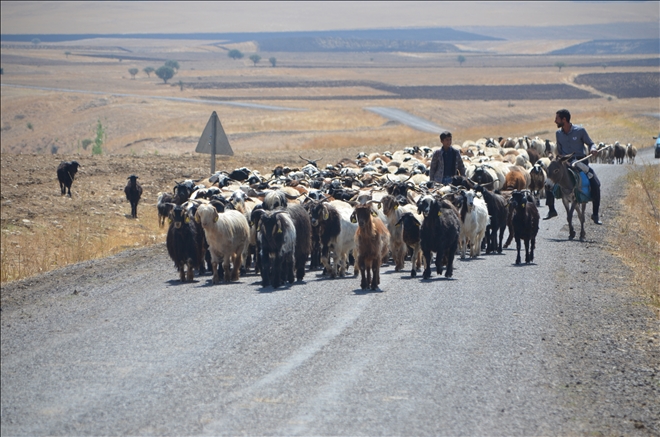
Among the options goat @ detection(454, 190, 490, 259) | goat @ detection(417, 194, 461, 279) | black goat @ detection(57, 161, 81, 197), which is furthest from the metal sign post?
black goat @ detection(57, 161, 81, 197)

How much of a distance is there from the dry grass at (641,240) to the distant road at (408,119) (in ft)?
174

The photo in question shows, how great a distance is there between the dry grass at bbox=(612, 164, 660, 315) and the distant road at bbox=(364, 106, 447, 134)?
53013 mm

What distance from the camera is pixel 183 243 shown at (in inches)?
546

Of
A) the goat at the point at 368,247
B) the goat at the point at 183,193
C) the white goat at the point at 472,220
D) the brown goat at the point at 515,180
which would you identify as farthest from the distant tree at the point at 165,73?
the goat at the point at 368,247

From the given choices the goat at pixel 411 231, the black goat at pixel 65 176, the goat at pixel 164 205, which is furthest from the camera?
the black goat at pixel 65 176

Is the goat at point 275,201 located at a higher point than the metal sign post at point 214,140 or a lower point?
lower

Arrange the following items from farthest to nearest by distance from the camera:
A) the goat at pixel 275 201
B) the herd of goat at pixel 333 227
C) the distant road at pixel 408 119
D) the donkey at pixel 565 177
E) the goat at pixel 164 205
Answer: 1. the distant road at pixel 408 119
2. the donkey at pixel 565 177
3. the goat at pixel 164 205
4. the goat at pixel 275 201
5. the herd of goat at pixel 333 227

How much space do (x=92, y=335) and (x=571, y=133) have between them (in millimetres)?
12094

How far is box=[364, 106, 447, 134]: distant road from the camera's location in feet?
276

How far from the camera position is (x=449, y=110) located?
107m

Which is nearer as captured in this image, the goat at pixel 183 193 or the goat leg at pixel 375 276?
the goat leg at pixel 375 276

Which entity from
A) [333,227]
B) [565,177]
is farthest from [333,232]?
[565,177]

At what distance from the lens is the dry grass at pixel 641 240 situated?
14.5m

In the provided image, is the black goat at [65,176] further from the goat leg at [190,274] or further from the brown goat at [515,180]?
the goat leg at [190,274]
